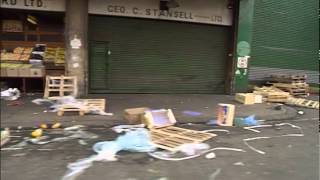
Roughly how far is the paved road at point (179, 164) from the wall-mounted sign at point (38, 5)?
5728mm

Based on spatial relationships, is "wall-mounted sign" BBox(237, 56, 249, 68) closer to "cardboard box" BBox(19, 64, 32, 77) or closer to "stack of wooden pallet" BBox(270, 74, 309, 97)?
"stack of wooden pallet" BBox(270, 74, 309, 97)

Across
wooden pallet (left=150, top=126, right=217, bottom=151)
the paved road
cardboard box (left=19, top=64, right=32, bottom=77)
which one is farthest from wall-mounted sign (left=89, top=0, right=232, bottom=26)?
the paved road

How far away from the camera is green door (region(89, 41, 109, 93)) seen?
12.8 meters

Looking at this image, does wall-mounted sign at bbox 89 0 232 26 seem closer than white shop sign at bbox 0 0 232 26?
No

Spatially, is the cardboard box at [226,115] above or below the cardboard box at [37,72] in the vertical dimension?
below

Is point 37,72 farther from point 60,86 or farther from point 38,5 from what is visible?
A: point 38,5

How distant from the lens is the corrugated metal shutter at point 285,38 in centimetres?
1553

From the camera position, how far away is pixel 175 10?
1341cm

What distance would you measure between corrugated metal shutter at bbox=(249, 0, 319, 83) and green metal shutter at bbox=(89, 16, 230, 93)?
5.98 feet

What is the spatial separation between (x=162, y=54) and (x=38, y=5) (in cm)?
414

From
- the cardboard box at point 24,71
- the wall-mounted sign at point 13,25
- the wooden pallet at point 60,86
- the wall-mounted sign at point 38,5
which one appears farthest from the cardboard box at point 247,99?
the wall-mounted sign at point 13,25

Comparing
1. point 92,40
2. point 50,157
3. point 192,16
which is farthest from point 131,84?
point 50,157

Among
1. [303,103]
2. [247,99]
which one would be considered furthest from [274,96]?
[247,99]

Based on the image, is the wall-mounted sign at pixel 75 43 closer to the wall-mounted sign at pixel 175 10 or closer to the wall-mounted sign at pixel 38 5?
the wall-mounted sign at pixel 38 5
